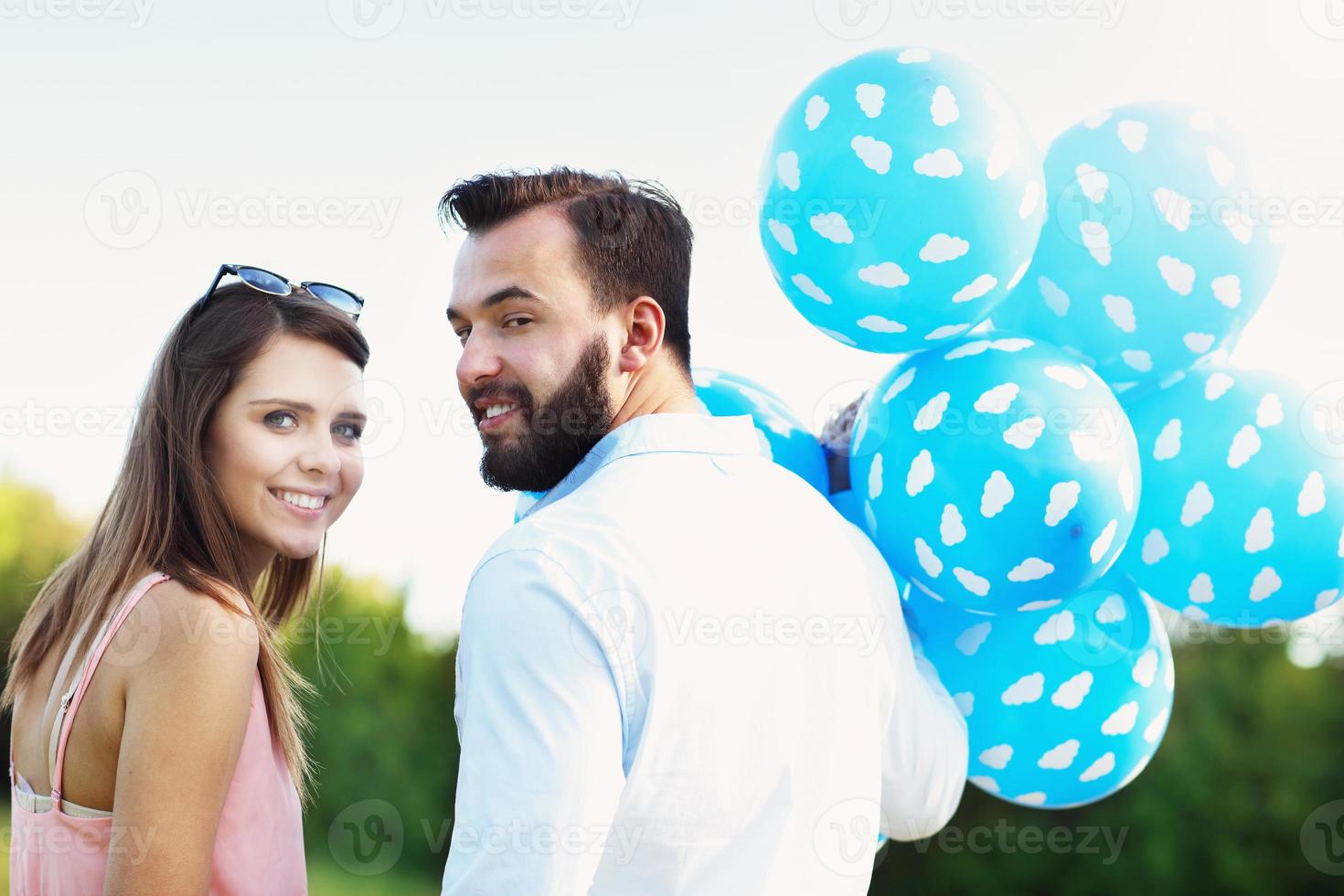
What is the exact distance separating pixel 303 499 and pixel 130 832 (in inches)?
25.3

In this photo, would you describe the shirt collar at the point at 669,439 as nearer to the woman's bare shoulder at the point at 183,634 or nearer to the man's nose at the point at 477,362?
the man's nose at the point at 477,362

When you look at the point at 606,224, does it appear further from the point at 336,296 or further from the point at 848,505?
the point at 848,505

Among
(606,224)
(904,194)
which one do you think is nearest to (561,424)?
(606,224)

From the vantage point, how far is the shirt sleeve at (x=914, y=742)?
6.62 feet

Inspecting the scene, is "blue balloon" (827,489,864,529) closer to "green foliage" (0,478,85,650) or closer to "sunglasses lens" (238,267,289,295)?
"sunglasses lens" (238,267,289,295)

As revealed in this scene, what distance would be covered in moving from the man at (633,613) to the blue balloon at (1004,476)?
160mm

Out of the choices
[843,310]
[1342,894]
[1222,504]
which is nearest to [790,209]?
[843,310]

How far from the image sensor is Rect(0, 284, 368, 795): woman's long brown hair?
1.80 meters

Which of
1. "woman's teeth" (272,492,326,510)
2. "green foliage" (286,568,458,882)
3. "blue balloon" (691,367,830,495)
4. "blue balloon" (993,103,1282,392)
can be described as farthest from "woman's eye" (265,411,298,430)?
"green foliage" (286,568,458,882)

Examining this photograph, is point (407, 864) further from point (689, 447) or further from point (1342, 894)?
point (689, 447)

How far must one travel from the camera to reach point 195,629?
1.65 meters

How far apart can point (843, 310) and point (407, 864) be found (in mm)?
7381

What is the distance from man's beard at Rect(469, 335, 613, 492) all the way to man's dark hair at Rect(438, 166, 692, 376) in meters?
0.13

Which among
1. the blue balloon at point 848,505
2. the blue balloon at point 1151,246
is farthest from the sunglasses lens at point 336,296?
the blue balloon at point 1151,246
